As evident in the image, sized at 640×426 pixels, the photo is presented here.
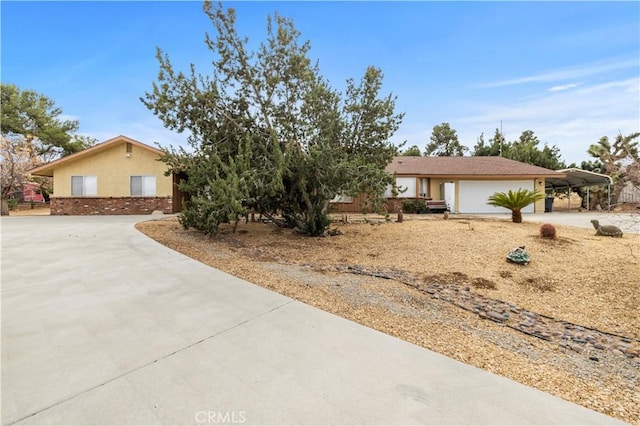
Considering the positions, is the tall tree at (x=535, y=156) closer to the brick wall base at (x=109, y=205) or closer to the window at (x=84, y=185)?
the brick wall base at (x=109, y=205)

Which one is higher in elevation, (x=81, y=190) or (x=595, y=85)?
(x=595, y=85)

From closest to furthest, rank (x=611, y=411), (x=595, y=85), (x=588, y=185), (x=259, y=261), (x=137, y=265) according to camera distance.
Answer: (x=611, y=411)
(x=137, y=265)
(x=259, y=261)
(x=595, y=85)
(x=588, y=185)

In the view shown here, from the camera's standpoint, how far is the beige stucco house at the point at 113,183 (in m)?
16.8

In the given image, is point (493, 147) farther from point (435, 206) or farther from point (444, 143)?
point (435, 206)

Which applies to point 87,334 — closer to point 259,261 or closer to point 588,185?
point 259,261

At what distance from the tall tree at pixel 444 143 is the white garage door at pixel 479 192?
20513 mm

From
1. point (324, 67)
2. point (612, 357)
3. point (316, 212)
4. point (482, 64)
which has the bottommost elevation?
point (612, 357)

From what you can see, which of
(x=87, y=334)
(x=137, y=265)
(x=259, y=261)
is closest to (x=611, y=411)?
(x=87, y=334)

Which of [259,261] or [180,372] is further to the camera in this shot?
[259,261]

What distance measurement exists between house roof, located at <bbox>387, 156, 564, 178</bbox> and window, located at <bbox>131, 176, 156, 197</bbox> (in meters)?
13.7

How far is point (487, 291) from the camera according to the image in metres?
4.81

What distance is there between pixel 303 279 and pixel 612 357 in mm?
3791

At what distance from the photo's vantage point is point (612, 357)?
301 centimetres

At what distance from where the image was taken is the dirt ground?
272 centimetres
